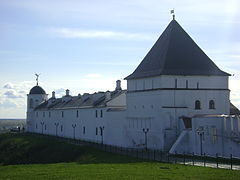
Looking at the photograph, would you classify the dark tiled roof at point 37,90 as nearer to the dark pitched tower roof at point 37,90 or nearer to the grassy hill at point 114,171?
the dark pitched tower roof at point 37,90

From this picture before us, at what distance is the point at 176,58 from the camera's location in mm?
52344

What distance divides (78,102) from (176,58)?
30.6 m

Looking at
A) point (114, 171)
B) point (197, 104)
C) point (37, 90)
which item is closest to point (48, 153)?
point (197, 104)

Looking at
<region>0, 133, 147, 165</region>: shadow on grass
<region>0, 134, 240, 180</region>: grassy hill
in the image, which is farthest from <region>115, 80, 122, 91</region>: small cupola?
<region>0, 134, 240, 180</region>: grassy hill

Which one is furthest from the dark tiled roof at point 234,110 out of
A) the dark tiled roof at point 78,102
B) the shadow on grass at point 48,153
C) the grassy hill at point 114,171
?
the grassy hill at point 114,171

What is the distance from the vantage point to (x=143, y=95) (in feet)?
180

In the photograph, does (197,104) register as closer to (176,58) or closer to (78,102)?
(176,58)

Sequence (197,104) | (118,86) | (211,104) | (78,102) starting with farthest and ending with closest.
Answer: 1. (78,102)
2. (118,86)
3. (211,104)
4. (197,104)

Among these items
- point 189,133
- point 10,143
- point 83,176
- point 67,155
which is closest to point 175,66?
point 189,133

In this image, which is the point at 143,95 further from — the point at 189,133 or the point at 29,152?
the point at 29,152

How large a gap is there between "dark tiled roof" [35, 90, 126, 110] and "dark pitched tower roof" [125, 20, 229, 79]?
1387cm

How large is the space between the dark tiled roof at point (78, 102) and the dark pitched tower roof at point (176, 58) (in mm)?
13873

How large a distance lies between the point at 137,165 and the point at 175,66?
59.5 ft

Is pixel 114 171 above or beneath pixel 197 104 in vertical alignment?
beneath
